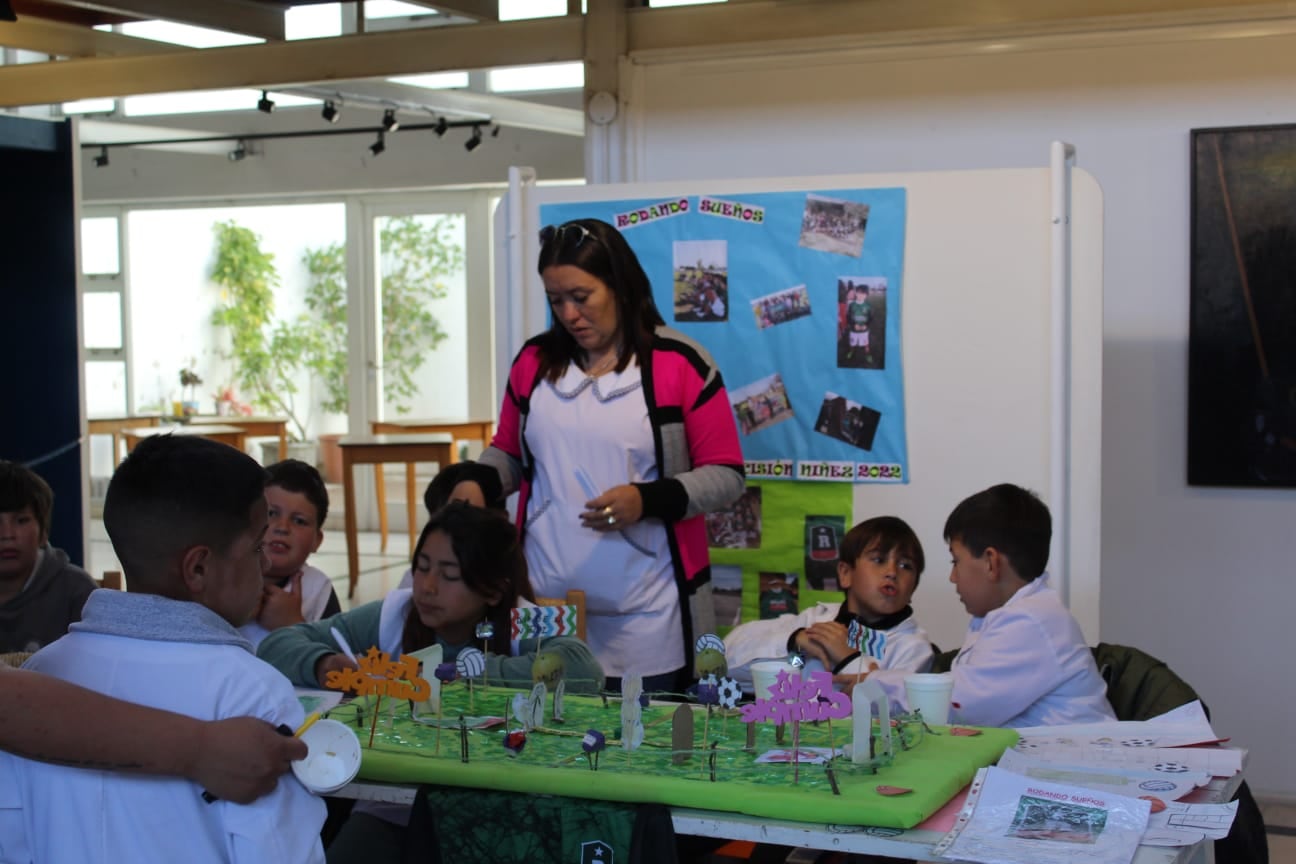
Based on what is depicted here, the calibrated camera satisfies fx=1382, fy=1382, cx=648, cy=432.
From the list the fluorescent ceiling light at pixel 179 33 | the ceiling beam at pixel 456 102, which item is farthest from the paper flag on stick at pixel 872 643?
the fluorescent ceiling light at pixel 179 33

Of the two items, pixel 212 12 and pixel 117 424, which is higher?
pixel 212 12

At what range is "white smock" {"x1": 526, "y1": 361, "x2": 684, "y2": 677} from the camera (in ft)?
8.59

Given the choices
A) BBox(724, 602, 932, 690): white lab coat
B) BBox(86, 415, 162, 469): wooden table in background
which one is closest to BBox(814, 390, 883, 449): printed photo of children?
BBox(724, 602, 932, 690): white lab coat

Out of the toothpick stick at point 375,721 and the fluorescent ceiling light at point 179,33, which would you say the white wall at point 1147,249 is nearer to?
the toothpick stick at point 375,721

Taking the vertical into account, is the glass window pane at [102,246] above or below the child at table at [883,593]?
above

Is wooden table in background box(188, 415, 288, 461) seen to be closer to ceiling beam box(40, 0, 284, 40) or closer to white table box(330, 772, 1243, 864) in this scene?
ceiling beam box(40, 0, 284, 40)

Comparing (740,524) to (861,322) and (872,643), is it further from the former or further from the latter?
(872,643)

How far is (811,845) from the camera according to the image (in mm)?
1533

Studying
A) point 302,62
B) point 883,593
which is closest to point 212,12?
point 302,62

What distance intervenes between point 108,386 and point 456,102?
457cm

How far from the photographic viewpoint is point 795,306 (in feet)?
10.9

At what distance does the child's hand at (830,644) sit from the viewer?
2.40m

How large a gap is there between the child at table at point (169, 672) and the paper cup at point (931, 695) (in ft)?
2.95

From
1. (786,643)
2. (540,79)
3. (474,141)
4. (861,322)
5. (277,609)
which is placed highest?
(540,79)
